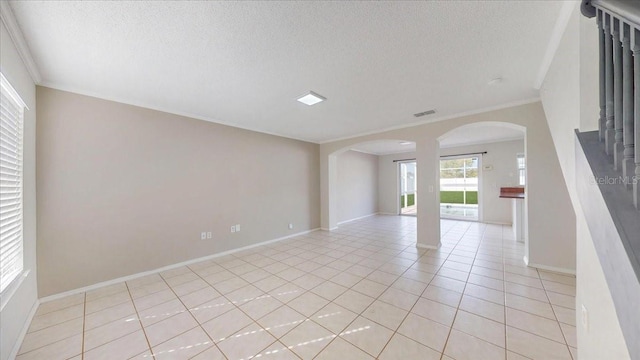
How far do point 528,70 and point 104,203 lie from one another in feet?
17.2

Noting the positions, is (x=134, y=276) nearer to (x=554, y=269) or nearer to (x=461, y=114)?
(x=461, y=114)

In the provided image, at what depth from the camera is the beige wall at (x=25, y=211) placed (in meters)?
1.56

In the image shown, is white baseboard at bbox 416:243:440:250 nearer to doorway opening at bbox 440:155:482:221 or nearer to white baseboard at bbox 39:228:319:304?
white baseboard at bbox 39:228:319:304

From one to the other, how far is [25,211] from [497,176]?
893 centimetres

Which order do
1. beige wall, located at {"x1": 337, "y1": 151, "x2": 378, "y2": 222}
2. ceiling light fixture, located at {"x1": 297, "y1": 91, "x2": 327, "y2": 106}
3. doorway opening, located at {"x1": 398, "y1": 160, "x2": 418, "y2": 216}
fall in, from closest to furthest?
ceiling light fixture, located at {"x1": 297, "y1": 91, "x2": 327, "y2": 106} → beige wall, located at {"x1": 337, "y1": 151, "x2": 378, "y2": 222} → doorway opening, located at {"x1": 398, "y1": 160, "x2": 418, "y2": 216}

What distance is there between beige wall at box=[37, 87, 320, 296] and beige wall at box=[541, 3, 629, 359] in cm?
430

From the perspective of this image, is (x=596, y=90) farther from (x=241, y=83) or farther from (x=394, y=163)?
(x=394, y=163)

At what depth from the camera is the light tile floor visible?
67.2 inches

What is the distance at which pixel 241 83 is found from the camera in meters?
2.54

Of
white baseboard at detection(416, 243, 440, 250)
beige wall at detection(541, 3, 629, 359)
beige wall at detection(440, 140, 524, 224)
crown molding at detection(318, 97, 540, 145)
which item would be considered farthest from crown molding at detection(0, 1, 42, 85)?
beige wall at detection(440, 140, 524, 224)

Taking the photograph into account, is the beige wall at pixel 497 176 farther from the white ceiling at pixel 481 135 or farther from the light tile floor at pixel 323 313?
the light tile floor at pixel 323 313

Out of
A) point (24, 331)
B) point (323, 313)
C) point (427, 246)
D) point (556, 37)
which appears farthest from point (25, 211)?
point (427, 246)

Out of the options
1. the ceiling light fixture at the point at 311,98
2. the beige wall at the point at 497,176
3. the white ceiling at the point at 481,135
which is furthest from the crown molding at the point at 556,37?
the beige wall at the point at 497,176

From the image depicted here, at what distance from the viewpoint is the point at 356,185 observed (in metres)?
7.46
